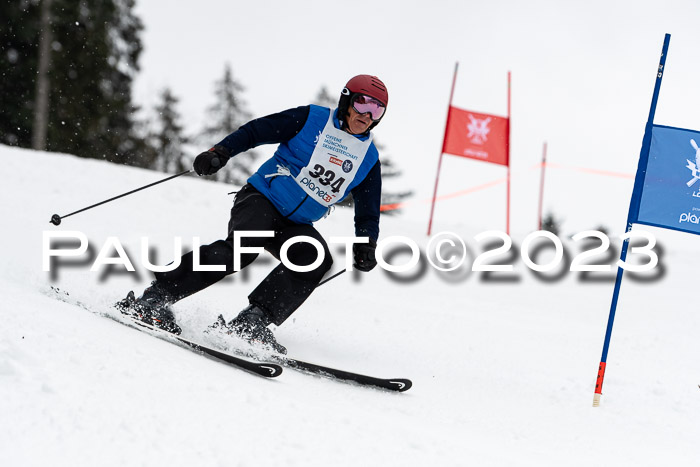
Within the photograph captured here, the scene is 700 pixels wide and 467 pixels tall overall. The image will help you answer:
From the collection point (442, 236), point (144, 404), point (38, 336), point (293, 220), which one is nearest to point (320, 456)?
point (144, 404)

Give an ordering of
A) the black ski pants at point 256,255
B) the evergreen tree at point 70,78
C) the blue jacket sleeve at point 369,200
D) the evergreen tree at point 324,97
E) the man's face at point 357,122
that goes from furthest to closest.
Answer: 1. the evergreen tree at point 324,97
2. the evergreen tree at point 70,78
3. the blue jacket sleeve at point 369,200
4. the man's face at point 357,122
5. the black ski pants at point 256,255

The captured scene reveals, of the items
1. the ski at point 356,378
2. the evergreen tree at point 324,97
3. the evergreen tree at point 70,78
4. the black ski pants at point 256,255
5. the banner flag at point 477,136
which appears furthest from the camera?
the evergreen tree at point 324,97

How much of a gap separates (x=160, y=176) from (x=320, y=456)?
9105 millimetres

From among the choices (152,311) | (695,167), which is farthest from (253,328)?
(695,167)

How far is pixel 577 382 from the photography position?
165 inches

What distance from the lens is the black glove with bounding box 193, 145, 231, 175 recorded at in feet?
11.1

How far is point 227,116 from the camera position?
31891mm

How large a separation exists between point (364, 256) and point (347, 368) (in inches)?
28.2

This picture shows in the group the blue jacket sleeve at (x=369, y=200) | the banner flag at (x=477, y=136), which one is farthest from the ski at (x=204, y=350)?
the banner flag at (x=477, y=136)

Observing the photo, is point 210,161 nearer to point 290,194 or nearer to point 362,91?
point 290,194

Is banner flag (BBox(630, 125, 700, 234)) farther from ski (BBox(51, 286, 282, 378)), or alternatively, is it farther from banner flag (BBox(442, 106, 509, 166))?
banner flag (BBox(442, 106, 509, 166))

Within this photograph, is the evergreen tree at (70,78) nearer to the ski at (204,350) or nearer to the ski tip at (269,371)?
the ski at (204,350)

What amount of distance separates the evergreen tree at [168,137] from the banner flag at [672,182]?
2918 cm

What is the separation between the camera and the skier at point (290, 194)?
3.65m
